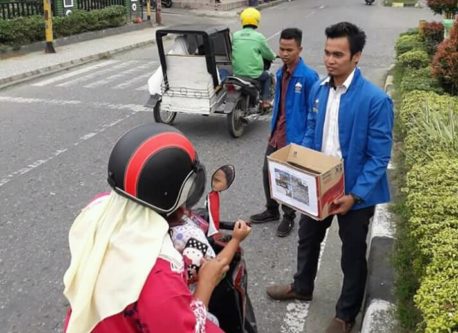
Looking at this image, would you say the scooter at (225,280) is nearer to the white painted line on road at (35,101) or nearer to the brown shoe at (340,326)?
the brown shoe at (340,326)

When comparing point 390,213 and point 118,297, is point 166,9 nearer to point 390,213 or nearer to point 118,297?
point 390,213

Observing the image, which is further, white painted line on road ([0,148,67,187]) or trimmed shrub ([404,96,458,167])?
white painted line on road ([0,148,67,187])

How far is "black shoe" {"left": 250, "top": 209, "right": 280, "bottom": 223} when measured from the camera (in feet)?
16.4

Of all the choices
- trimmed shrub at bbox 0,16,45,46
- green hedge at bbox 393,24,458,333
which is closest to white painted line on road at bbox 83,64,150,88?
trimmed shrub at bbox 0,16,45,46

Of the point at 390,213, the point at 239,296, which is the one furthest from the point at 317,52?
the point at 239,296

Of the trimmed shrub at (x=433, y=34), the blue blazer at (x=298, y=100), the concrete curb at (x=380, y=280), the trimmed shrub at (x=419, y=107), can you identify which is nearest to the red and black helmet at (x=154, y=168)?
the concrete curb at (x=380, y=280)

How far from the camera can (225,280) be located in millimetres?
2160

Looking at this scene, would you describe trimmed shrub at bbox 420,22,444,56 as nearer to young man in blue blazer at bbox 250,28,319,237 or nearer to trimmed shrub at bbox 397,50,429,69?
trimmed shrub at bbox 397,50,429,69

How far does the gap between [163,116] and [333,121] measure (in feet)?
17.6

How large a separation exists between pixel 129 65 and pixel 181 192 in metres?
12.3

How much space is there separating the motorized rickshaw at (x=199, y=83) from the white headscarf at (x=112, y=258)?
5584 millimetres

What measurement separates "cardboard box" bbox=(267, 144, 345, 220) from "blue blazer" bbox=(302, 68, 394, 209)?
0.30 feet

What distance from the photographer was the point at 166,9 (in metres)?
29.1

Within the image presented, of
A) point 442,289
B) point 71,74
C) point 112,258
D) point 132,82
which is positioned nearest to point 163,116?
point 132,82
